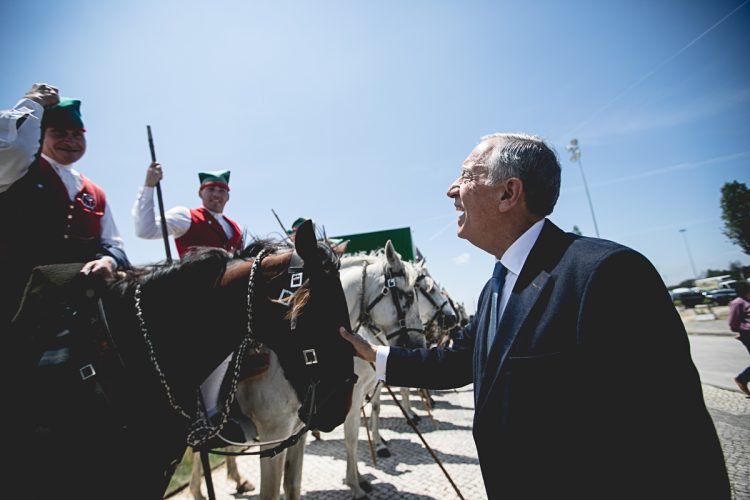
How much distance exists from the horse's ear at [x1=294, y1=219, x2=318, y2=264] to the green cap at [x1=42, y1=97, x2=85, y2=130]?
222 centimetres

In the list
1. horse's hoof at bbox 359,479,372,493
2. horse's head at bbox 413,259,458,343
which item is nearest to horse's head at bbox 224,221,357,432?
horse's hoof at bbox 359,479,372,493

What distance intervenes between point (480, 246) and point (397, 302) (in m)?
2.72

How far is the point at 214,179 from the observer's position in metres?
4.47

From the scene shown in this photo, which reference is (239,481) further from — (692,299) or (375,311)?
(692,299)

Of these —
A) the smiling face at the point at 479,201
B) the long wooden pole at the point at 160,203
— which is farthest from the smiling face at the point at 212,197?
the smiling face at the point at 479,201

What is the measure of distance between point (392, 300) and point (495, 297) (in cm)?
278

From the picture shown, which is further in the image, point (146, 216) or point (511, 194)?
point (146, 216)

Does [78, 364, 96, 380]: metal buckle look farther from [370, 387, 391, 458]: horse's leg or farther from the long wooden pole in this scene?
[370, 387, 391, 458]: horse's leg

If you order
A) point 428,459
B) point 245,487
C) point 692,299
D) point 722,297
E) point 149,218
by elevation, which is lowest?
point 692,299

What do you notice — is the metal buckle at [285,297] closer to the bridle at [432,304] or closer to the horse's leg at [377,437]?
the horse's leg at [377,437]

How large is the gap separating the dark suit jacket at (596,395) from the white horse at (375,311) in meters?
3.01

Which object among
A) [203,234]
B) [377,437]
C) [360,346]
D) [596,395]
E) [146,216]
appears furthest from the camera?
[377,437]

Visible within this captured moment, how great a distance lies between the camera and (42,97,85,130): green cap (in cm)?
250

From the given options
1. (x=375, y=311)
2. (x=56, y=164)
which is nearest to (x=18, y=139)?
(x=56, y=164)
